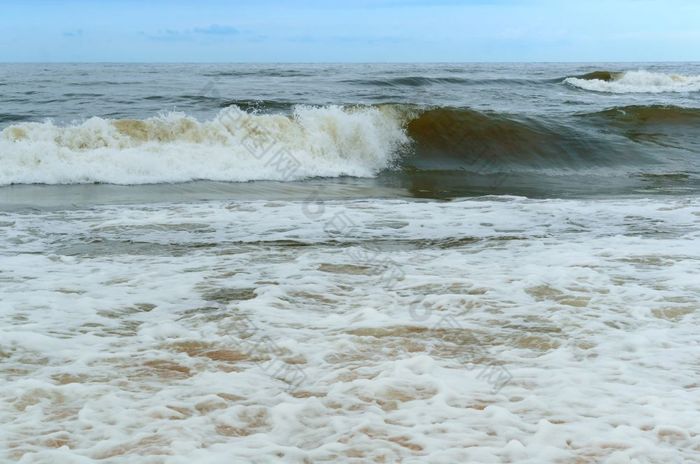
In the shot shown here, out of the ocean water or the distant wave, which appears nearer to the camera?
the ocean water

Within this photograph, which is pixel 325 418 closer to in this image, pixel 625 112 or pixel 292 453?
pixel 292 453

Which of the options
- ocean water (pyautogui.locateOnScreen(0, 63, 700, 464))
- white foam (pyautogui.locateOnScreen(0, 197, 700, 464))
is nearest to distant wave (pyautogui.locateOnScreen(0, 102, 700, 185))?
ocean water (pyautogui.locateOnScreen(0, 63, 700, 464))

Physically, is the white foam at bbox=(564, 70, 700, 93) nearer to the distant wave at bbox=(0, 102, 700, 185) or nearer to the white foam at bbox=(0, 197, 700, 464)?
the distant wave at bbox=(0, 102, 700, 185)

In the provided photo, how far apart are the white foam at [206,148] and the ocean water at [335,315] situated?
94mm

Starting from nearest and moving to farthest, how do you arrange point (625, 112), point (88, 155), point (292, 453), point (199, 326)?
point (292, 453) < point (199, 326) < point (88, 155) < point (625, 112)

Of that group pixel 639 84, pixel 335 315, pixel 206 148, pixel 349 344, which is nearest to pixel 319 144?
pixel 206 148

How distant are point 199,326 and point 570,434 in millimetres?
2268

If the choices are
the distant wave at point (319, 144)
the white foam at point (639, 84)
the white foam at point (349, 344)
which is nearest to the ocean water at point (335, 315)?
the white foam at point (349, 344)

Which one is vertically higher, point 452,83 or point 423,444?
point 452,83

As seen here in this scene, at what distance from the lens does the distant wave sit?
12023 millimetres

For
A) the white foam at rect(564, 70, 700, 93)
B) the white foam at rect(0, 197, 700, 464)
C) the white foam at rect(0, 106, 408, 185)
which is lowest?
the white foam at rect(0, 197, 700, 464)

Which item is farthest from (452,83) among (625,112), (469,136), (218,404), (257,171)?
(218,404)

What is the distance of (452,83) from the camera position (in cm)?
2814

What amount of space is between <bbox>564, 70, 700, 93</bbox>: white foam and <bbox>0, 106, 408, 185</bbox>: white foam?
62.6 feet
